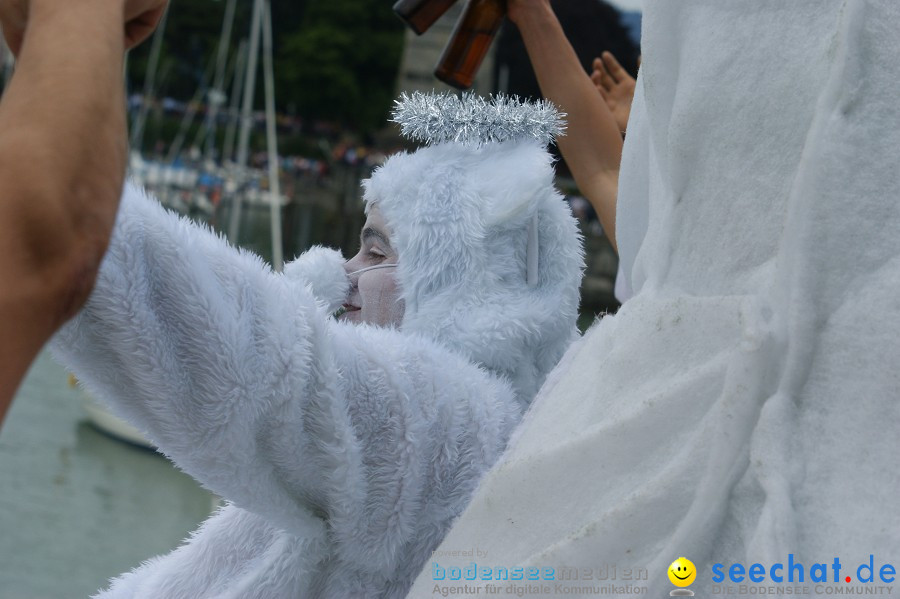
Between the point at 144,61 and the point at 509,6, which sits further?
the point at 144,61

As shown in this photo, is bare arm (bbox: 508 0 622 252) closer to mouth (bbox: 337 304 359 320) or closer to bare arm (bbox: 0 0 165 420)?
mouth (bbox: 337 304 359 320)

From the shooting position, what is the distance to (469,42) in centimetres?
224

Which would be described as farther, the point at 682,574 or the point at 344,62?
the point at 344,62

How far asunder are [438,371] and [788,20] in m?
0.73

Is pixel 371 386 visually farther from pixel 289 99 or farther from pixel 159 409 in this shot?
pixel 289 99

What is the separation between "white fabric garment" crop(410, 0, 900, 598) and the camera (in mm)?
944

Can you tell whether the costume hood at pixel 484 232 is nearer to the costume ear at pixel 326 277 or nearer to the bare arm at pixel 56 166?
the costume ear at pixel 326 277

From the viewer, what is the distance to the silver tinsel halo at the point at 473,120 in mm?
1938

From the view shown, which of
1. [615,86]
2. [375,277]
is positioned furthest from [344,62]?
[375,277]

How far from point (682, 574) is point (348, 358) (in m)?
0.59

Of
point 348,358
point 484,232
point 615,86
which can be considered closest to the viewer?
point 348,358

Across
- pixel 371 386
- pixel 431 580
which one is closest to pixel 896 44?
pixel 431 580

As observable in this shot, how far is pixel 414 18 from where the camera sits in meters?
2.21

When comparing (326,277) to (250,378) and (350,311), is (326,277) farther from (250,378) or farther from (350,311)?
(250,378)
